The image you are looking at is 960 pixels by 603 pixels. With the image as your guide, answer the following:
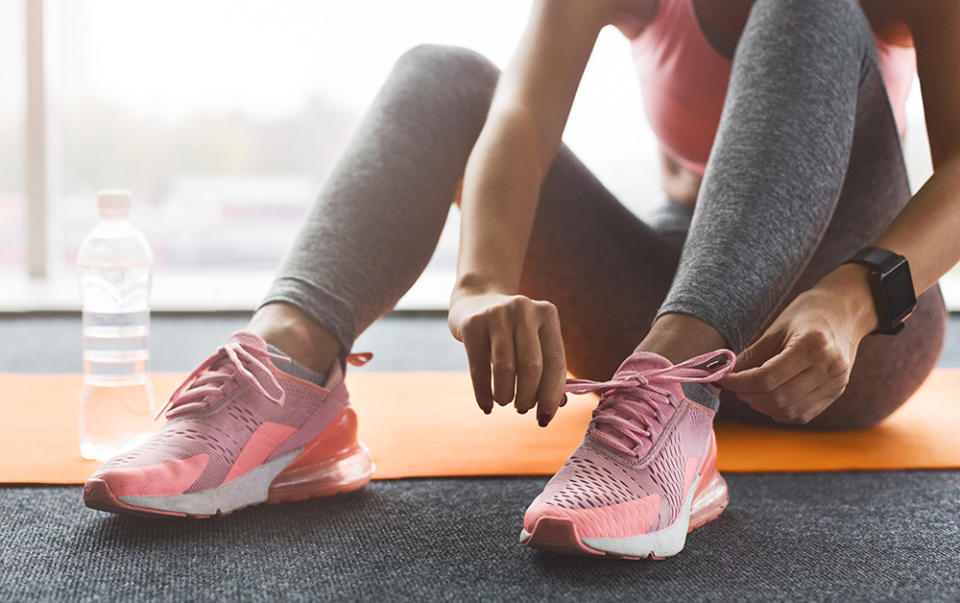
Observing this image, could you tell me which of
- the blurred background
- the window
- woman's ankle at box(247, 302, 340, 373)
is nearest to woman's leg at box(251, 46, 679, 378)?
woman's ankle at box(247, 302, 340, 373)

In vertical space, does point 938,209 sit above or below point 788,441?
above

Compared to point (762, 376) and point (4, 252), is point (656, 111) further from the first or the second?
point (4, 252)

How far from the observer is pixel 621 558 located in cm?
65

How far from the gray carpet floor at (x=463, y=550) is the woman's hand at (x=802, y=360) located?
12 centimetres

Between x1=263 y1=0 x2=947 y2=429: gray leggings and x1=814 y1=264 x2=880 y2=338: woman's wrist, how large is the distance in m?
0.04

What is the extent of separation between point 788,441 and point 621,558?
488mm

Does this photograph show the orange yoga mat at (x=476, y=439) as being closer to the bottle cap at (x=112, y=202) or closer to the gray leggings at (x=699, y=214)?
the gray leggings at (x=699, y=214)

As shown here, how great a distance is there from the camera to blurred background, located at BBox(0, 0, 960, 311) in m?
3.31

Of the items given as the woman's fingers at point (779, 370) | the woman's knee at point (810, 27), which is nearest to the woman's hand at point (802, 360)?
the woman's fingers at point (779, 370)

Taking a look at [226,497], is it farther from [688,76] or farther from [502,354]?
[688,76]

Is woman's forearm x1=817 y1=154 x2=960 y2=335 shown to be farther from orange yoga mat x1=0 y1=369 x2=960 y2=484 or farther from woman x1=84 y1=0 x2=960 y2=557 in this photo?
orange yoga mat x1=0 y1=369 x2=960 y2=484

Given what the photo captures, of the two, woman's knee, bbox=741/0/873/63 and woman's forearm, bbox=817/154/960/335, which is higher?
woman's knee, bbox=741/0/873/63

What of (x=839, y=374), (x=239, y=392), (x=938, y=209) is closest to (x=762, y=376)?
(x=839, y=374)

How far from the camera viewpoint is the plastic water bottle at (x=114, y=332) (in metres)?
1.01
